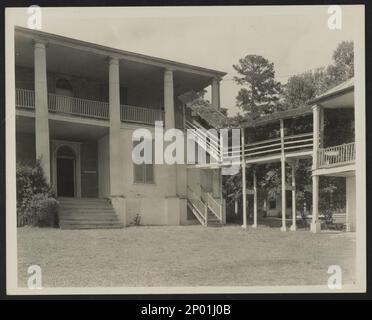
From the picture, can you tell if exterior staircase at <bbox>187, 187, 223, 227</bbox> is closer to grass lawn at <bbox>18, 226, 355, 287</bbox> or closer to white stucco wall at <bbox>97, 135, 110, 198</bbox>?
grass lawn at <bbox>18, 226, 355, 287</bbox>

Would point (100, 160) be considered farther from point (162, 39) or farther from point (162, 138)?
point (162, 39)

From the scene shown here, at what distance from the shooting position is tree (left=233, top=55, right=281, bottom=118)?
8834 mm

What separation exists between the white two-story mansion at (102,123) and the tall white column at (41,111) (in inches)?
0.8

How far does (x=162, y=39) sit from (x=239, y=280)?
4.41 metres

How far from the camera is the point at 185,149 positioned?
373 inches

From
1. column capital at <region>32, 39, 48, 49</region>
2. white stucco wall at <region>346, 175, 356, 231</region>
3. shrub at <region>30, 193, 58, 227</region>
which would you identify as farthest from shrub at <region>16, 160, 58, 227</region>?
white stucco wall at <region>346, 175, 356, 231</region>

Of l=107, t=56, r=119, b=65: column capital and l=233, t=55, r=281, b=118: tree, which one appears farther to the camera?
l=107, t=56, r=119, b=65: column capital

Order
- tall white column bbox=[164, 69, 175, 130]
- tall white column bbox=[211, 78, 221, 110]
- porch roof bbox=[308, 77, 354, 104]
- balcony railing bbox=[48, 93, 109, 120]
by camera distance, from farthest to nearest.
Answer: balcony railing bbox=[48, 93, 109, 120] → tall white column bbox=[164, 69, 175, 130] → tall white column bbox=[211, 78, 221, 110] → porch roof bbox=[308, 77, 354, 104]

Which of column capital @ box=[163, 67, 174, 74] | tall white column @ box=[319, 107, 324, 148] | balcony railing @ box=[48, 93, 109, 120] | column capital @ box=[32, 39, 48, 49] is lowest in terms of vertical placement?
tall white column @ box=[319, 107, 324, 148]

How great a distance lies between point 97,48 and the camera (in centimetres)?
924

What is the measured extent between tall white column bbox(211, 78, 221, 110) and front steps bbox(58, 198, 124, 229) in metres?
2.92

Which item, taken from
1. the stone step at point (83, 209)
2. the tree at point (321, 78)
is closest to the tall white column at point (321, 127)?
the tree at point (321, 78)

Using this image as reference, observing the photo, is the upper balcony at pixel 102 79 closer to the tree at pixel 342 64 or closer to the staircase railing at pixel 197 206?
the staircase railing at pixel 197 206

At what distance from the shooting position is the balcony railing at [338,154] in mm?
8905
